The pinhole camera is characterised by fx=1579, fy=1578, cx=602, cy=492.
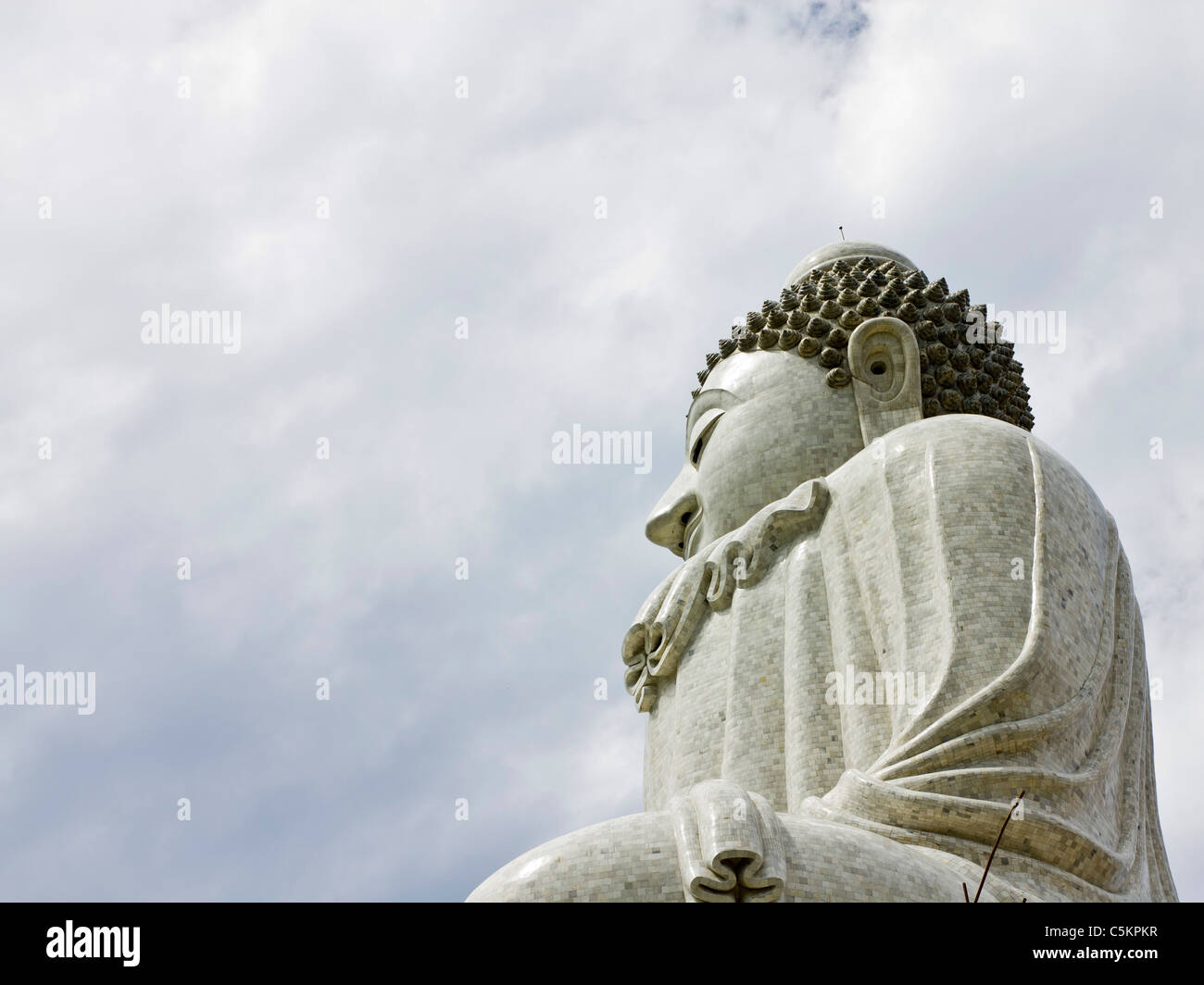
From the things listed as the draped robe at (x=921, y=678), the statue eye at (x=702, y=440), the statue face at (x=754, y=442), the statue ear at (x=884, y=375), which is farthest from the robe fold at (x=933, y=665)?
the statue eye at (x=702, y=440)

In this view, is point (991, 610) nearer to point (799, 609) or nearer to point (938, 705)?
point (938, 705)

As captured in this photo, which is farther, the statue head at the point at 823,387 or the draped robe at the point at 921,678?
the statue head at the point at 823,387

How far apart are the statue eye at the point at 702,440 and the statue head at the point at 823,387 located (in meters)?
0.01

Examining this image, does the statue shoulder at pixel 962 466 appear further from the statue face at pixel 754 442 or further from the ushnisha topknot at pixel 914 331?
the ushnisha topknot at pixel 914 331

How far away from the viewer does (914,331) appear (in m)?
11.4

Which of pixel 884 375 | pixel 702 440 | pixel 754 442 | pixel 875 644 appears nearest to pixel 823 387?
pixel 884 375

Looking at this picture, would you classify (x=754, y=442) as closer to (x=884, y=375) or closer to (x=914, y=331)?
(x=884, y=375)

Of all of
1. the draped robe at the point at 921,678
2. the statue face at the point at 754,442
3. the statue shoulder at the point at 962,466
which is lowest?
the draped robe at the point at 921,678

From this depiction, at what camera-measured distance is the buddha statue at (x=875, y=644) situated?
6.91 metres

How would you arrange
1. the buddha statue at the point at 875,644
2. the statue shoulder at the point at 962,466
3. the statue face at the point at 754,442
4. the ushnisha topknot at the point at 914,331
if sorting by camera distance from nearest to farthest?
the buddha statue at the point at 875,644
the statue shoulder at the point at 962,466
the statue face at the point at 754,442
the ushnisha topknot at the point at 914,331

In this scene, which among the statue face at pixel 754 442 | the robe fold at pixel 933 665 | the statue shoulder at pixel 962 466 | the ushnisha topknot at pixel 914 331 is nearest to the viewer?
the robe fold at pixel 933 665
